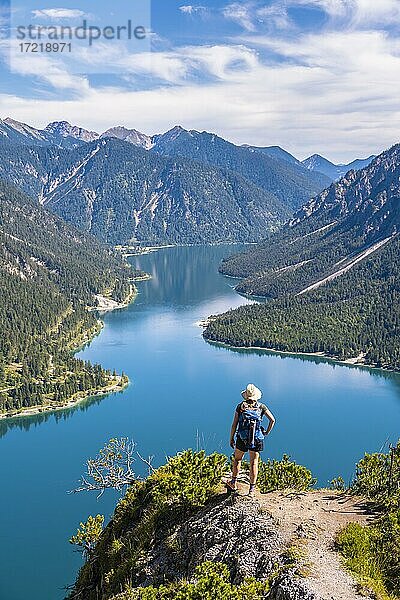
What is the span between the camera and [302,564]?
65.2 feet

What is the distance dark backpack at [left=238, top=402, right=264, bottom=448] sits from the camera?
21.6 metres

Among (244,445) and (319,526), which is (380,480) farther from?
(244,445)

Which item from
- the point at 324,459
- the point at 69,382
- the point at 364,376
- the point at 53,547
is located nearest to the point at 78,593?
the point at 53,547

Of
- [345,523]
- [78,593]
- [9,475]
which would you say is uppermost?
[345,523]

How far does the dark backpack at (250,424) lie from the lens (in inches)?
851

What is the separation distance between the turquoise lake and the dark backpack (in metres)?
46.6

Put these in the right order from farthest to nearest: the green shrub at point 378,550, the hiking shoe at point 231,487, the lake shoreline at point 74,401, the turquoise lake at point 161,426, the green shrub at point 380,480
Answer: the lake shoreline at point 74,401 → the turquoise lake at point 161,426 → the green shrub at point 380,480 → the hiking shoe at point 231,487 → the green shrub at point 378,550

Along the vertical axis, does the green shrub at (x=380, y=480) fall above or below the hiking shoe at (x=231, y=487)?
below

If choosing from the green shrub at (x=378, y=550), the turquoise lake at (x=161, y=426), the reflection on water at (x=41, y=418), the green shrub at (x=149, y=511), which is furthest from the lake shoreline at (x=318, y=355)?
the green shrub at (x=378, y=550)

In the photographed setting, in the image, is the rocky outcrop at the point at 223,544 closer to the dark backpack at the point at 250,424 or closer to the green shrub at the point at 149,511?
the green shrub at the point at 149,511

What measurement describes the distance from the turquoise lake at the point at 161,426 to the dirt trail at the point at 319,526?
42.8 meters

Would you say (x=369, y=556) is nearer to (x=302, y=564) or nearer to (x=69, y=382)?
(x=302, y=564)

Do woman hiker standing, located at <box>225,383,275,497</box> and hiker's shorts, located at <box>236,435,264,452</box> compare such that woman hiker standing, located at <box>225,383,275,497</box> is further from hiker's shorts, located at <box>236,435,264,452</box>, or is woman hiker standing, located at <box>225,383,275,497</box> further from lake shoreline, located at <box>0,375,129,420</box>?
lake shoreline, located at <box>0,375,129,420</box>

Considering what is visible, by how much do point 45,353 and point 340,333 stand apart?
279ft
